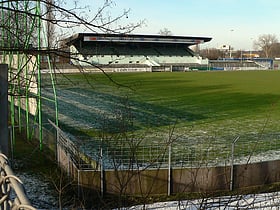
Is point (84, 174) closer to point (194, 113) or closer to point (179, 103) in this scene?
point (194, 113)

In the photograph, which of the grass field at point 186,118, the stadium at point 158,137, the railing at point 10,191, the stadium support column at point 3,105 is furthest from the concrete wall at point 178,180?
the railing at point 10,191

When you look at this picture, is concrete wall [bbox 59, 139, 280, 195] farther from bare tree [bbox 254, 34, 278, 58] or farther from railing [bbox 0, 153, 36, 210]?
bare tree [bbox 254, 34, 278, 58]

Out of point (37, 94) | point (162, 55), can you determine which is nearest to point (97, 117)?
point (37, 94)

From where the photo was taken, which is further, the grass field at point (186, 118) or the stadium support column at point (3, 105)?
the grass field at point (186, 118)

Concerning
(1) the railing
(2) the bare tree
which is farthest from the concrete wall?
(2) the bare tree

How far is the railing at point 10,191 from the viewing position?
1025 mm

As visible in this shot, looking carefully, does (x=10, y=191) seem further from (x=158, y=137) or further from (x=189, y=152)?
(x=158, y=137)

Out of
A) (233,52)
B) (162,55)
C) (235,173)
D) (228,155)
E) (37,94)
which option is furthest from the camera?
(233,52)

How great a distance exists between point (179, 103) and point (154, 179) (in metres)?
13.2

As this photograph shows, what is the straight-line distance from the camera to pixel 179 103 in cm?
1966

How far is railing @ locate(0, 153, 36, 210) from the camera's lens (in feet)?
3.36

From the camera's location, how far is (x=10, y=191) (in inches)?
49.9

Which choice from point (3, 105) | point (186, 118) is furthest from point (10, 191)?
point (186, 118)

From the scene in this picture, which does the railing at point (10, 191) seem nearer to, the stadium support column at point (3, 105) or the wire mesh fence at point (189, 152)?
the stadium support column at point (3, 105)
